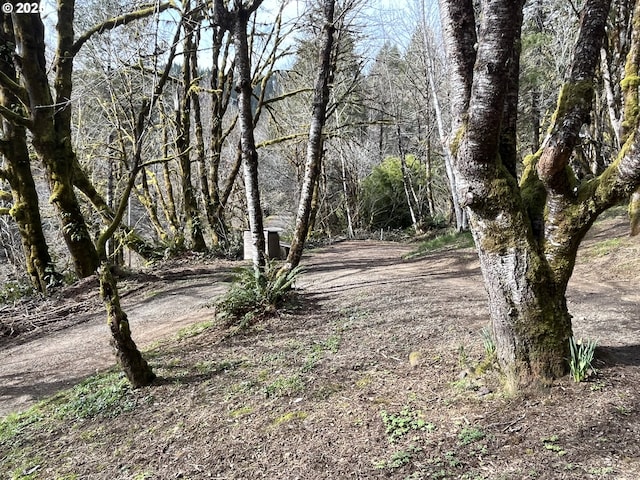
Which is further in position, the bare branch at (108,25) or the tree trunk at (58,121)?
the bare branch at (108,25)

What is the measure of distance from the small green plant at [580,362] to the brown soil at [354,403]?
57mm

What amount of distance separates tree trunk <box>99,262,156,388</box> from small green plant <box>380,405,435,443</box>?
224cm

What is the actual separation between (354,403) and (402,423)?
43cm

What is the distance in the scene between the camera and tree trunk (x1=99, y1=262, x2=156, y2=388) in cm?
363

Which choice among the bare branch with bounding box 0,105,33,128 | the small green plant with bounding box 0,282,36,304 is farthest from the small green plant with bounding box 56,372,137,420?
the small green plant with bounding box 0,282,36,304

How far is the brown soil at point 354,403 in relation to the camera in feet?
7.23

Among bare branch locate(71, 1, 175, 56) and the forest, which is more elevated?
bare branch locate(71, 1, 175, 56)

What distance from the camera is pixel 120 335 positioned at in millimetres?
3639

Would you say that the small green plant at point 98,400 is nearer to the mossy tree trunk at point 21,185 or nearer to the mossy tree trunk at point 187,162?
the mossy tree trunk at point 21,185

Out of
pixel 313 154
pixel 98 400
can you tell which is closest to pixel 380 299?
pixel 313 154

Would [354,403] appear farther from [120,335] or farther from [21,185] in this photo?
[21,185]

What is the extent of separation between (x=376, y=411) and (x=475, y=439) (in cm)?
65

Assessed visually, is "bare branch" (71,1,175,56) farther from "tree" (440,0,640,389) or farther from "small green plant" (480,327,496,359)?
"small green plant" (480,327,496,359)

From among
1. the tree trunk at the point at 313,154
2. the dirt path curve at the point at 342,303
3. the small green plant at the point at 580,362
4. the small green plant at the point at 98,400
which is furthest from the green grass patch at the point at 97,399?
the small green plant at the point at 580,362
